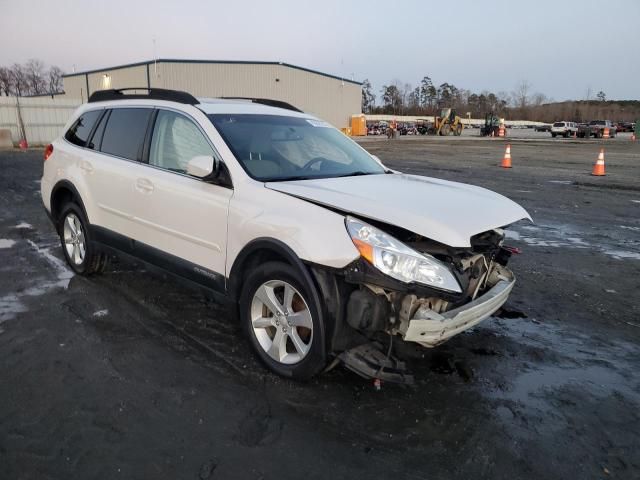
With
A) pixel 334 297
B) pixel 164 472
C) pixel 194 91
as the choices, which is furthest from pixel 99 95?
pixel 194 91

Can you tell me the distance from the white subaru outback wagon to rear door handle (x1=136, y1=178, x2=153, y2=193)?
25mm

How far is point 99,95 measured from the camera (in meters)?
5.54

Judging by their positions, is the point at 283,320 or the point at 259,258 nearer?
the point at 283,320

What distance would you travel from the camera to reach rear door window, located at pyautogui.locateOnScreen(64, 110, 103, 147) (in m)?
5.40

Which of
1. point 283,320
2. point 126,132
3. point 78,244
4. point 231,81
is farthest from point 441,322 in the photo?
point 231,81

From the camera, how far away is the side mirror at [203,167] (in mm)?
3572

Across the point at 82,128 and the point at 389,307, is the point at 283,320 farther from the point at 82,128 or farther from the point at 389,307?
the point at 82,128

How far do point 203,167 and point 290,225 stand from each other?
86cm

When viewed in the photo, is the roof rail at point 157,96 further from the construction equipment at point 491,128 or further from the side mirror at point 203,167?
the construction equipment at point 491,128

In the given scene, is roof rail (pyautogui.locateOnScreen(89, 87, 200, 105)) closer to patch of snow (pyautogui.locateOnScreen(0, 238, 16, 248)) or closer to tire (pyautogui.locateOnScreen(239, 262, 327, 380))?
tire (pyautogui.locateOnScreen(239, 262, 327, 380))

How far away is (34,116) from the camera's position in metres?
27.5

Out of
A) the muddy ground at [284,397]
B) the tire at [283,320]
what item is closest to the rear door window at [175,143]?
the tire at [283,320]

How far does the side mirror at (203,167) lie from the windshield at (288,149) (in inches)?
8.7

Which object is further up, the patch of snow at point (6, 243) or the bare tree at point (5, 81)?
the bare tree at point (5, 81)
